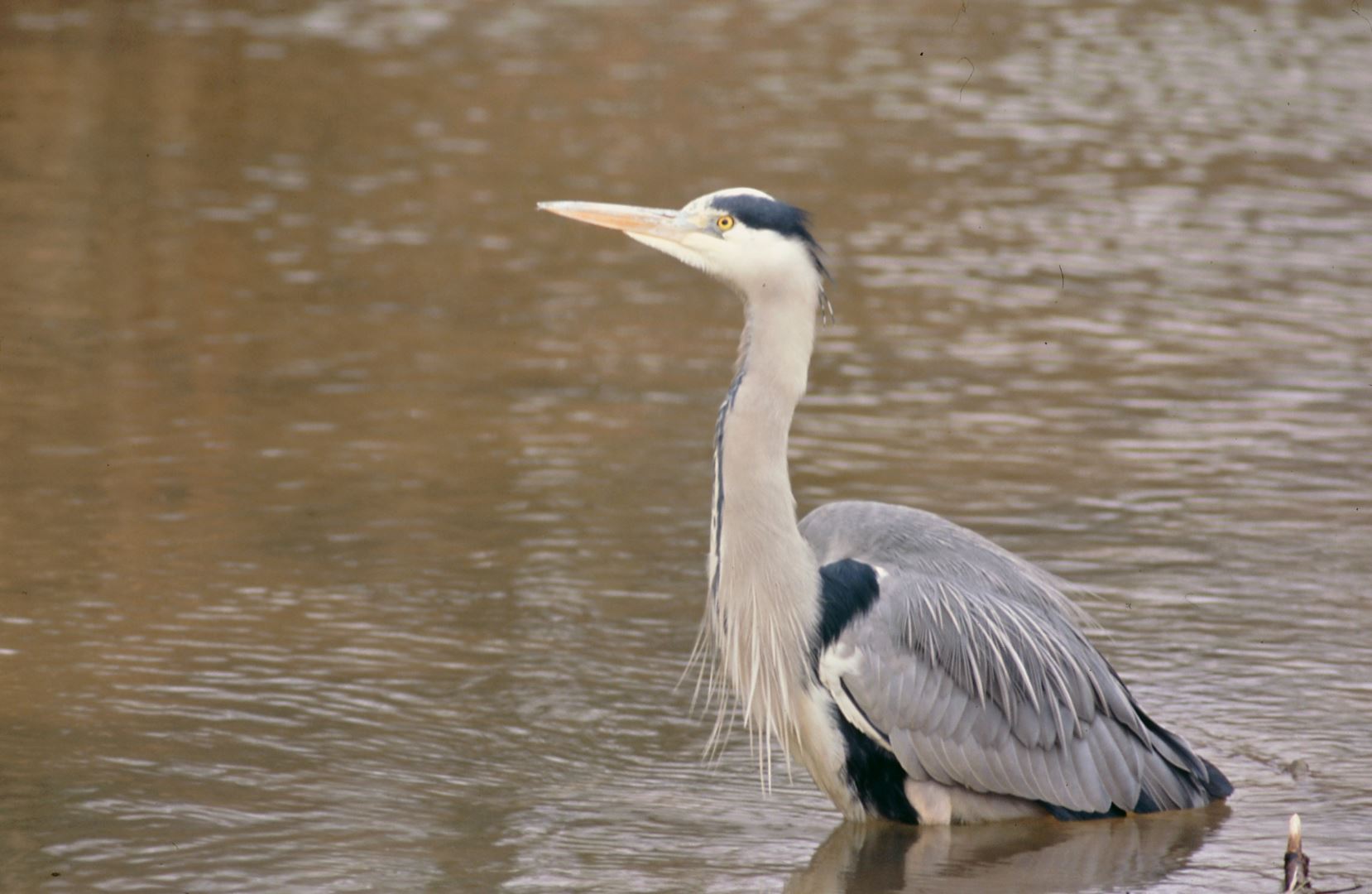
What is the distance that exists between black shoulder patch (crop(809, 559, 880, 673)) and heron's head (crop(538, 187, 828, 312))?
739 millimetres

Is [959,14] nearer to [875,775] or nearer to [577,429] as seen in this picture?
[577,429]

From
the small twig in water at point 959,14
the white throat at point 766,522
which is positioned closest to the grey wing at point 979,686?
the white throat at point 766,522

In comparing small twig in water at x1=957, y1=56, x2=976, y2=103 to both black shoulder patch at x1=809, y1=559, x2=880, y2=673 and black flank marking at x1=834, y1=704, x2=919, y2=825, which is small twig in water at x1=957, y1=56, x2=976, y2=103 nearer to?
black shoulder patch at x1=809, y1=559, x2=880, y2=673

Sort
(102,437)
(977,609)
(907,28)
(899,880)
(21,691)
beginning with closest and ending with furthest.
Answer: (899,880), (977,609), (21,691), (102,437), (907,28)

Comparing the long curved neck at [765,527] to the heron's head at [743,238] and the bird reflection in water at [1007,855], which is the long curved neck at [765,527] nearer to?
the heron's head at [743,238]

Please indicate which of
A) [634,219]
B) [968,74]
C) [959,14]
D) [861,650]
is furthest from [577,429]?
[959,14]

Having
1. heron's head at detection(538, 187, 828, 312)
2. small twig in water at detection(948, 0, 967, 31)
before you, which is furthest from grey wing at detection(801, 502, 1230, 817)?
small twig in water at detection(948, 0, 967, 31)

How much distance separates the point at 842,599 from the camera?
5.82 meters

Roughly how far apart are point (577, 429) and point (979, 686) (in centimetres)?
372

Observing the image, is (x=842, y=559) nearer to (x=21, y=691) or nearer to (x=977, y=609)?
(x=977, y=609)

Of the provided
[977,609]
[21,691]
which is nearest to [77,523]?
[21,691]

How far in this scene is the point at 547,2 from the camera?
2112cm

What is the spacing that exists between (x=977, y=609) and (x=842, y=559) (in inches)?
15.1

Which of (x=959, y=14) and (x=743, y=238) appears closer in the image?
(x=743, y=238)
